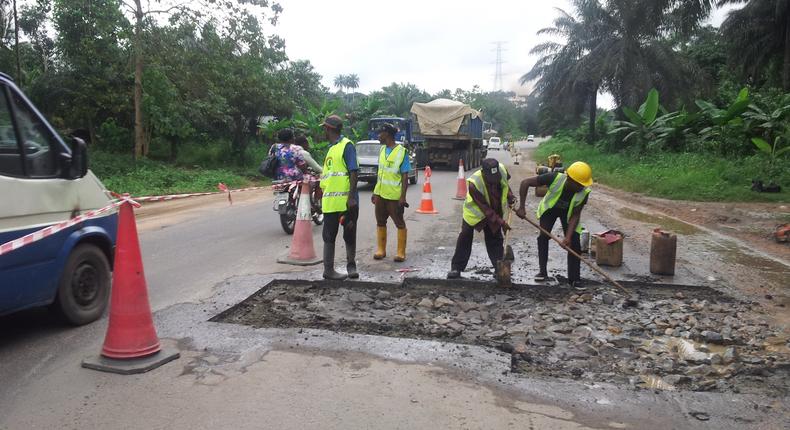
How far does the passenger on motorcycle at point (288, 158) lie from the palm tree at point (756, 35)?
22336mm

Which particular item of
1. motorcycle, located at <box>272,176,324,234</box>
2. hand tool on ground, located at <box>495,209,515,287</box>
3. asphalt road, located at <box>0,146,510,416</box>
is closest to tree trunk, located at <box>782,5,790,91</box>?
asphalt road, located at <box>0,146,510,416</box>

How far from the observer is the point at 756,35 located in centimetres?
2661

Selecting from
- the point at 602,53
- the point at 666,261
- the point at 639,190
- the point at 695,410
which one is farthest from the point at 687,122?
the point at 695,410

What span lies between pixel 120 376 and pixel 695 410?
360 centimetres

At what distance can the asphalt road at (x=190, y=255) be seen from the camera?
4.29 m

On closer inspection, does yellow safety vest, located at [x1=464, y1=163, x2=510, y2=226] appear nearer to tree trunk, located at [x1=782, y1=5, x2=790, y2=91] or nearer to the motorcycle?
the motorcycle

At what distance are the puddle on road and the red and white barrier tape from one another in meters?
9.42

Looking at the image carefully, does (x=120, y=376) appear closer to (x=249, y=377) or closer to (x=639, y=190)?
(x=249, y=377)

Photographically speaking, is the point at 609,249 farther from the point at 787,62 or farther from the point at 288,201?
the point at 787,62

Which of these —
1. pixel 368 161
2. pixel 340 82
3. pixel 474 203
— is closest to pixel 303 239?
pixel 474 203

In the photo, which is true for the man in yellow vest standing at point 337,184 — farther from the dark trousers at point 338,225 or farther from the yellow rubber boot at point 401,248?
the yellow rubber boot at point 401,248

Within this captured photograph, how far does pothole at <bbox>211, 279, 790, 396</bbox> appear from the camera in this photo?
4.37m

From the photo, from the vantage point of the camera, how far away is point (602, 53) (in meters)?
32.4

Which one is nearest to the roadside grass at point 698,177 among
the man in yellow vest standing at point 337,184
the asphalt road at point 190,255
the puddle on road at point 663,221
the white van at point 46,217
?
the puddle on road at point 663,221
